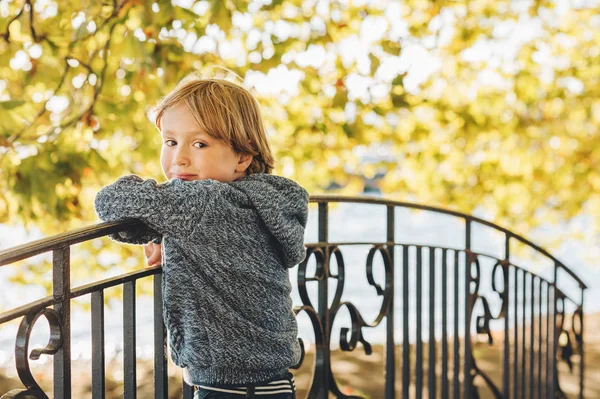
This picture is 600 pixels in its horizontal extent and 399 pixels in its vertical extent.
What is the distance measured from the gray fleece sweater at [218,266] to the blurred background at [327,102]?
0.54 metres

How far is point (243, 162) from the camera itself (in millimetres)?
2043

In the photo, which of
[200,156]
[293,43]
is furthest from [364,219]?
[200,156]

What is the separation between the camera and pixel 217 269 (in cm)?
181

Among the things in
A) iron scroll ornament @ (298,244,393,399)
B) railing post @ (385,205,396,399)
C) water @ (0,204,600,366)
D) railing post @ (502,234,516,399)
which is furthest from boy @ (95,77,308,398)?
railing post @ (502,234,516,399)

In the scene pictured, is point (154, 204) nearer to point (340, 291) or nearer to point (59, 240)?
point (59, 240)

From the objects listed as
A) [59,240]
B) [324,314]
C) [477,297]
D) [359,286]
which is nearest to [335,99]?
[477,297]

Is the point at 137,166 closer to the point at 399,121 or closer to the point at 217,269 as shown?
the point at 399,121

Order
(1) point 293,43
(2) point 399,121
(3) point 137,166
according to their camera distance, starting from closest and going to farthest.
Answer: (1) point 293,43
(3) point 137,166
(2) point 399,121

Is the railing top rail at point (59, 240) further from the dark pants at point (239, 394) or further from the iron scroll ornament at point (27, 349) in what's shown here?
the dark pants at point (239, 394)

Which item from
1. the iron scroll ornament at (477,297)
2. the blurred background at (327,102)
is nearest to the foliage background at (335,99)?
the blurred background at (327,102)

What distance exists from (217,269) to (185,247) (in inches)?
4.0

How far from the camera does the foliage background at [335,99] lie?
369 centimetres

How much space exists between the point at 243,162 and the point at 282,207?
0.63 ft

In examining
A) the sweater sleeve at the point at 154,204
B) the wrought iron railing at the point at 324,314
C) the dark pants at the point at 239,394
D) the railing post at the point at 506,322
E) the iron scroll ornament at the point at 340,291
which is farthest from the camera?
the railing post at the point at 506,322
